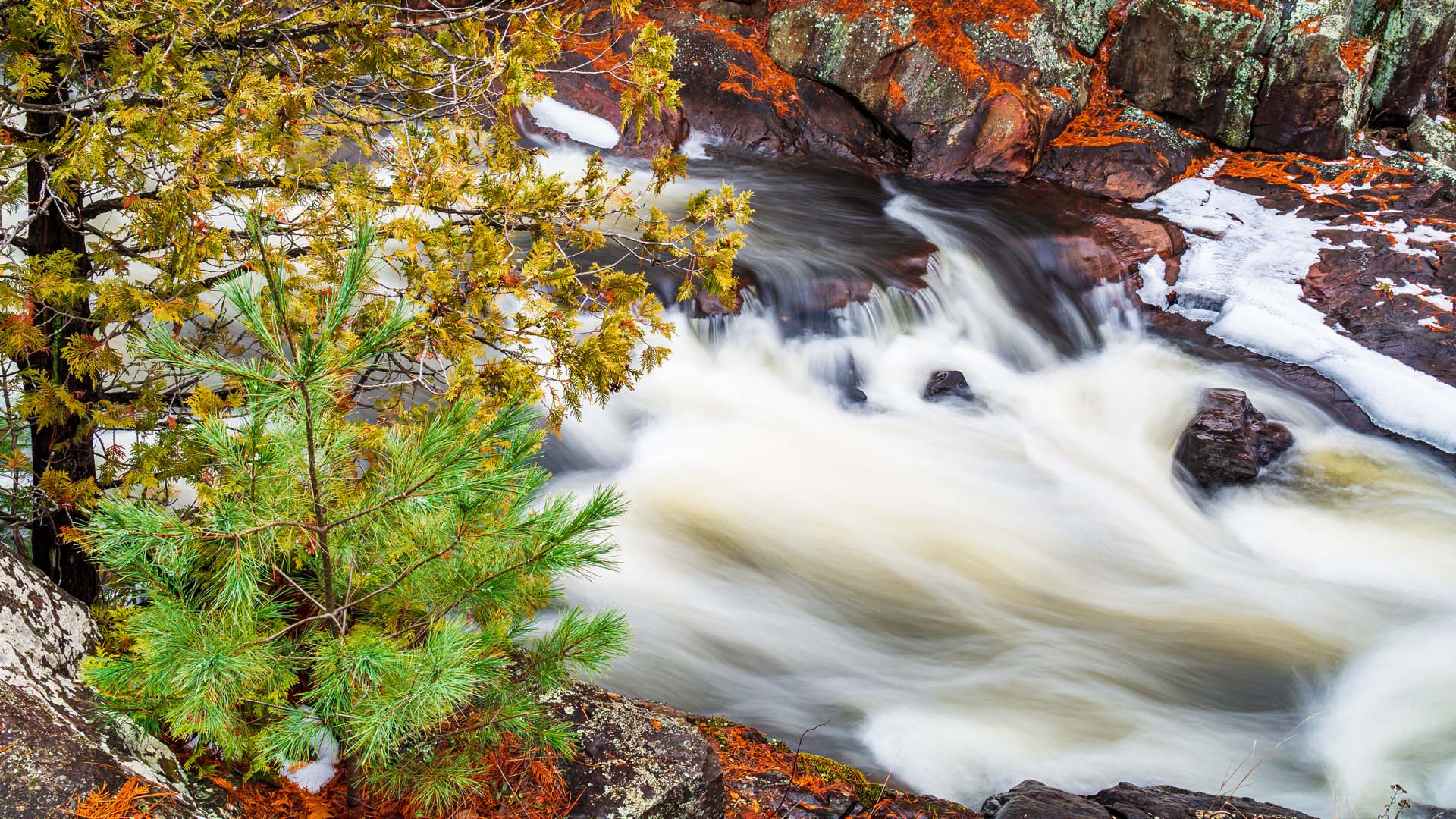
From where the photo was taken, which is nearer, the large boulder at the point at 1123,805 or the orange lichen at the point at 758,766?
the orange lichen at the point at 758,766

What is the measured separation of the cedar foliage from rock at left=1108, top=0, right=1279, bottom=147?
1017 cm

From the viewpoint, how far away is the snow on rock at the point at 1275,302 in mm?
8578

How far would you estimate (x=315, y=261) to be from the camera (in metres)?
3.44

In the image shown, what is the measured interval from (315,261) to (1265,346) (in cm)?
884

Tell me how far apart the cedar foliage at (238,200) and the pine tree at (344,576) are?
45 centimetres

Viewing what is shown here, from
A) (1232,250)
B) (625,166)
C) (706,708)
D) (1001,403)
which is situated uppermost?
(1232,250)

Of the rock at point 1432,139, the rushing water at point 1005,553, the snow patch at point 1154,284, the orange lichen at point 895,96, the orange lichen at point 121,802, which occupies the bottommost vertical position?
the rushing water at point 1005,553

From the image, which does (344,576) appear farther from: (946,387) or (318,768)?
(946,387)

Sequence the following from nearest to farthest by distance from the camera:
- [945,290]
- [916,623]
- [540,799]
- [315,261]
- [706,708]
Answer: [540,799] < [315,261] < [706,708] < [916,623] < [945,290]

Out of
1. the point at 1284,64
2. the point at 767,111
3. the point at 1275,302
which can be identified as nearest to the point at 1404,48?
the point at 1284,64

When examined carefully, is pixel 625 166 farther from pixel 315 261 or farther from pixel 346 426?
pixel 346 426

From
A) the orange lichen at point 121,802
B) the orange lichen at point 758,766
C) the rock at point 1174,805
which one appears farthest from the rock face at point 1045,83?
the orange lichen at point 121,802

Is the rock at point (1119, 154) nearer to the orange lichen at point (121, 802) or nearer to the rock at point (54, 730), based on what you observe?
the rock at point (54, 730)

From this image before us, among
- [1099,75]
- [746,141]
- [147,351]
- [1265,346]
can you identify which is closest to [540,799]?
[147,351]
